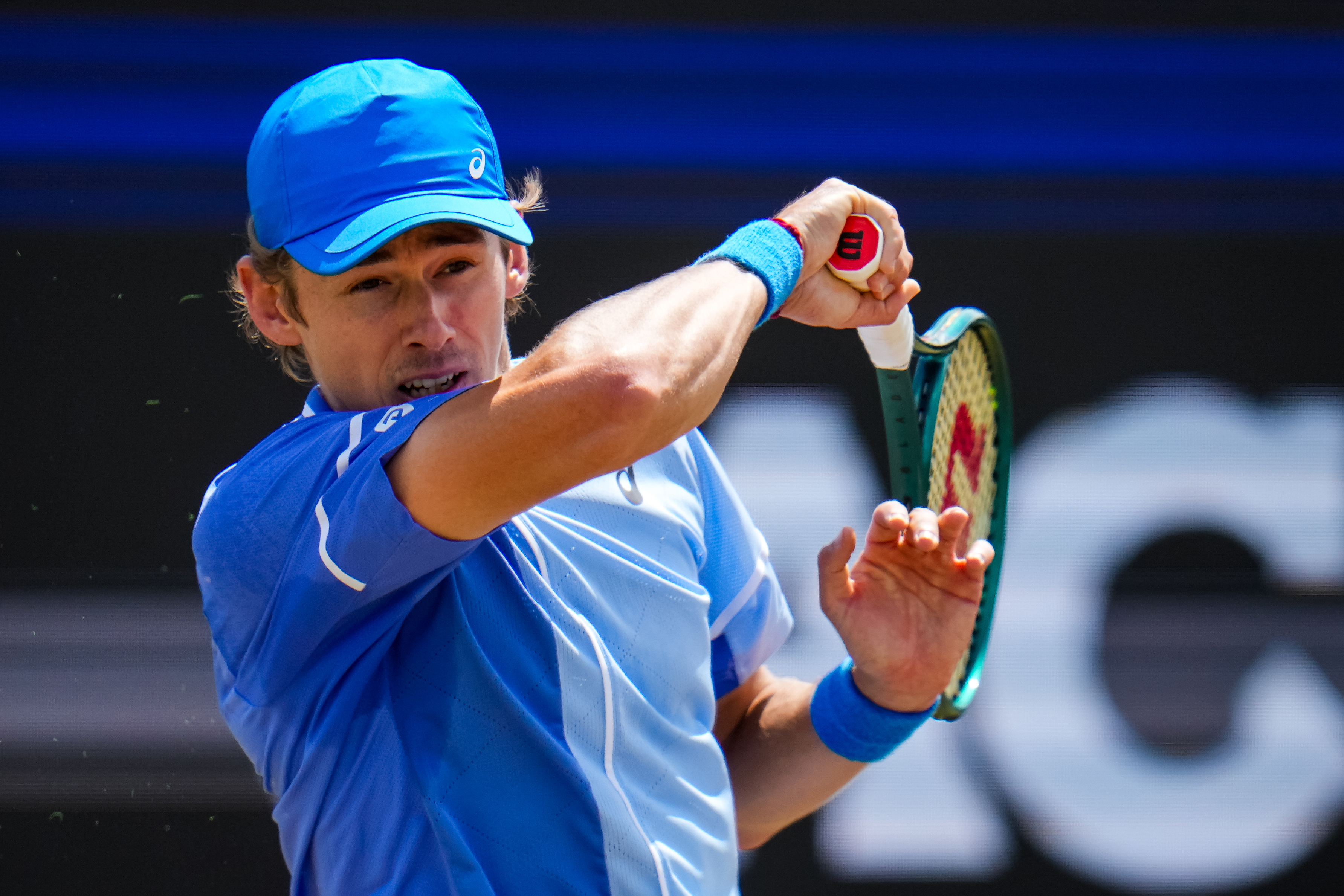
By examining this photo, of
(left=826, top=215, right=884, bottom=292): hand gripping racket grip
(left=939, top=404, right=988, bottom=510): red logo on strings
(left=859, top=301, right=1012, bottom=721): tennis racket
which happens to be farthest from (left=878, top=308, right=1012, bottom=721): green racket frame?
(left=826, top=215, right=884, bottom=292): hand gripping racket grip

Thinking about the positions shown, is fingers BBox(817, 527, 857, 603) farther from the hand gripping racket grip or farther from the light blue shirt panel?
the hand gripping racket grip

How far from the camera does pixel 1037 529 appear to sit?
2688mm

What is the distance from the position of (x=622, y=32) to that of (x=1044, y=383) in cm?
112

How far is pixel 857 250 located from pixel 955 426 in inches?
23.3

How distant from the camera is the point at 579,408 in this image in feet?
3.26

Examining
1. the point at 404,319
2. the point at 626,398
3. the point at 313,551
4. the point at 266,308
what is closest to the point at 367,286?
the point at 404,319

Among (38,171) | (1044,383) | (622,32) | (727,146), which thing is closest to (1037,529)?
(1044,383)

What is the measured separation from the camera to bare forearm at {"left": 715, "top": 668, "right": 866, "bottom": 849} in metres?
1.70

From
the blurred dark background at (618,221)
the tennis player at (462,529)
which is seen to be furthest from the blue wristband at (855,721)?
the blurred dark background at (618,221)

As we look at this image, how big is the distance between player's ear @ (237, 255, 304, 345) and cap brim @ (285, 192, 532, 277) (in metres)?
0.16

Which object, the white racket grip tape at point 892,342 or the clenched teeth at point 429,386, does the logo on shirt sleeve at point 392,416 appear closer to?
the clenched teeth at point 429,386

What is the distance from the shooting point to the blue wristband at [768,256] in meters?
1.19

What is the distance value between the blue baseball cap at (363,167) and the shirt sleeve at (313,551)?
18cm

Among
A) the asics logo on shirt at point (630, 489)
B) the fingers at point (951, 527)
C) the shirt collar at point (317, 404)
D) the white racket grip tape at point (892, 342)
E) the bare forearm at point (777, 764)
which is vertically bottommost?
the bare forearm at point (777, 764)
